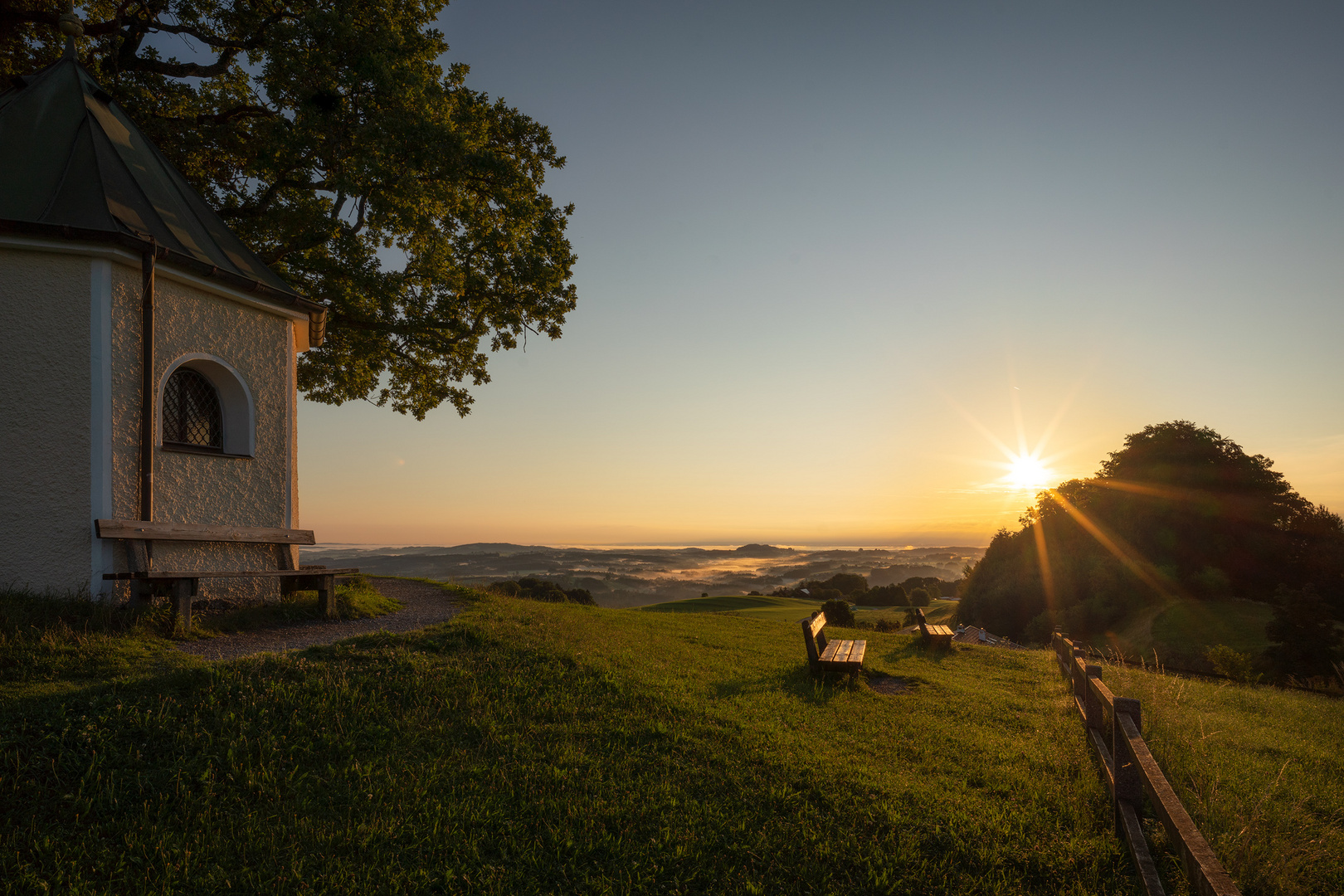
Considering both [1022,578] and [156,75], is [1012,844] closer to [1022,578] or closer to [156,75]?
[156,75]

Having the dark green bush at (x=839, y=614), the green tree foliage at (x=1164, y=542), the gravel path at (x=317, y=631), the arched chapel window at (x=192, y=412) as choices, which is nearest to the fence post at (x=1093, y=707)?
the gravel path at (x=317, y=631)

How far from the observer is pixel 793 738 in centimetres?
592

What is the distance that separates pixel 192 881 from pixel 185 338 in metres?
8.35

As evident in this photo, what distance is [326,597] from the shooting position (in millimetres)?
9625

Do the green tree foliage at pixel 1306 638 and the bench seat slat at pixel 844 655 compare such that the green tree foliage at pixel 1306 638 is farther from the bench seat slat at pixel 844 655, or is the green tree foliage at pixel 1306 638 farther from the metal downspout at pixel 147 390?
the metal downspout at pixel 147 390

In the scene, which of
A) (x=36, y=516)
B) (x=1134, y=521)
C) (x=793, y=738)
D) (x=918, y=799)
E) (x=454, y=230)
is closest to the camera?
(x=918, y=799)

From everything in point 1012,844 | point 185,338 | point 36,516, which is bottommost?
point 1012,844

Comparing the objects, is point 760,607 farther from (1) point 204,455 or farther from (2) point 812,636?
(1) point 204,455

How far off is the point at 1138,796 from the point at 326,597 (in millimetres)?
10344

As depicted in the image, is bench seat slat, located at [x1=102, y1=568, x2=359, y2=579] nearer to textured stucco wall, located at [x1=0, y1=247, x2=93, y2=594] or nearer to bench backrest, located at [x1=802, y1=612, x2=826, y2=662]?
textured stucco wall, located at [x1=0, y1=247, x2=93, y2=594]

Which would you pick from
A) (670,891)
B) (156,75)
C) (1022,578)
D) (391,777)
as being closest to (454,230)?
(156,75)

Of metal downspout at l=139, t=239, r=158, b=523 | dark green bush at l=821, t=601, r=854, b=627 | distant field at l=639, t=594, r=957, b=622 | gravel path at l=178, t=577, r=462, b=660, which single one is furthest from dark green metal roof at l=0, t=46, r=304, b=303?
dark green bush at l=821, t=601, r=854, b=627

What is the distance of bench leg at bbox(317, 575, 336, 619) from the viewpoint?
9.59 meters

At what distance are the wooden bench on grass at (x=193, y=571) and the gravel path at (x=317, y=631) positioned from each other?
1.73 ft
